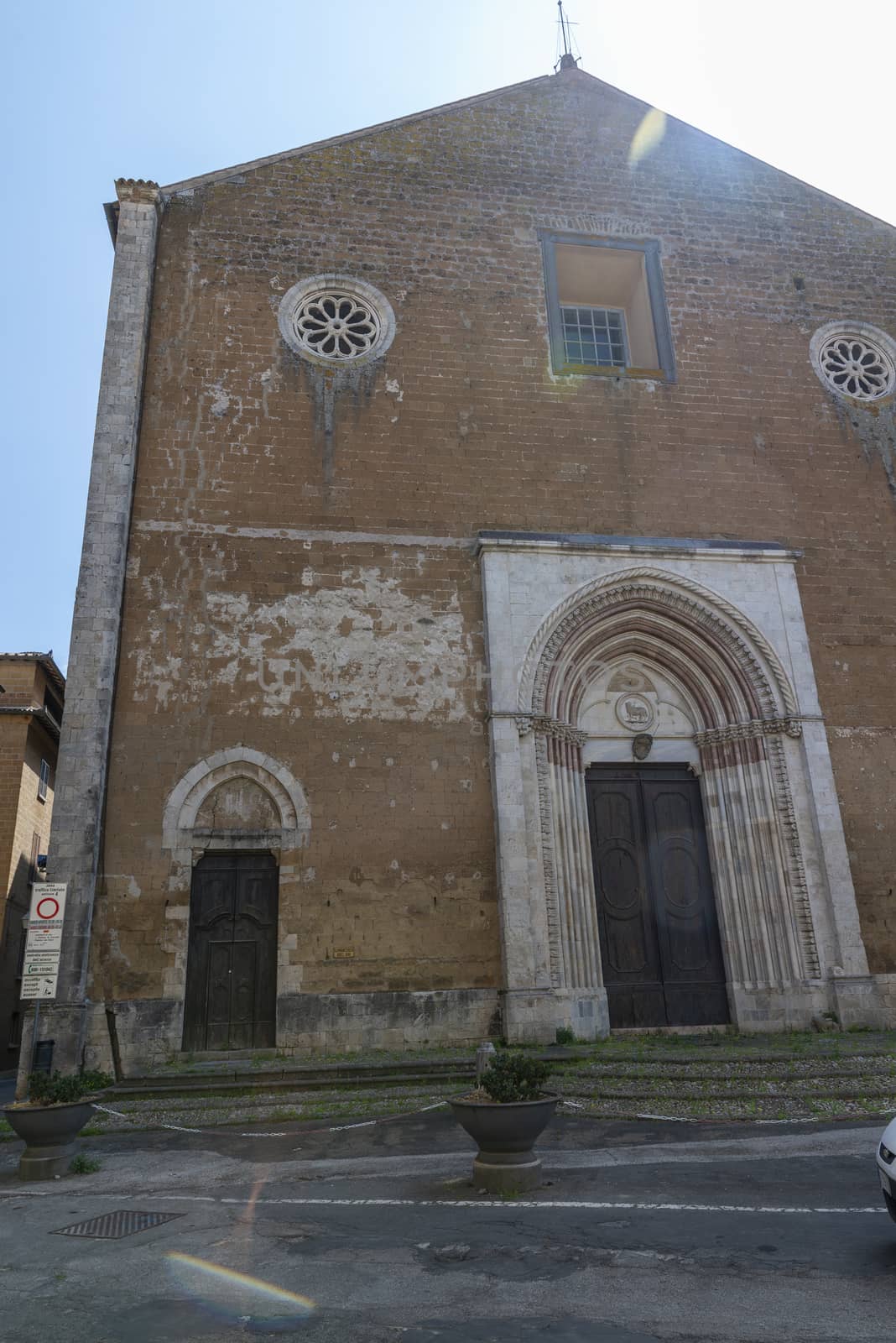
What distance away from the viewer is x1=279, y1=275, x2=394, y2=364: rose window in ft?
44.7

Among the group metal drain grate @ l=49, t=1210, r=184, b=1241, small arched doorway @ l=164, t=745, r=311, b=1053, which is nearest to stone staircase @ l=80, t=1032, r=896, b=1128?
small arched doorway @ l=164, t=745, r=311, b=1053

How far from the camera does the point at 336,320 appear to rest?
13820 mm

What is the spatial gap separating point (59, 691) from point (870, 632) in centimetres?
1872

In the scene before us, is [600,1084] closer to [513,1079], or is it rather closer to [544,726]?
[513,1079]

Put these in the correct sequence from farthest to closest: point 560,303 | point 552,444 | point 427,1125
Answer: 1. point 560,303
2. point 552,444
3. point 427,1125

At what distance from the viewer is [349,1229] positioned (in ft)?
17.0

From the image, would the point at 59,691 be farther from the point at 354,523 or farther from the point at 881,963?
the point at 881,963

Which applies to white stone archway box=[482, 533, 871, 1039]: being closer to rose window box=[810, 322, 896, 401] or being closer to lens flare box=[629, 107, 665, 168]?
rose window box=[810, 322, 896, 401]

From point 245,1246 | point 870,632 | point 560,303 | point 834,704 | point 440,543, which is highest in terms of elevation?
point 560,303

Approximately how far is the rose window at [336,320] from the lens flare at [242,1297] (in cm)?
1159

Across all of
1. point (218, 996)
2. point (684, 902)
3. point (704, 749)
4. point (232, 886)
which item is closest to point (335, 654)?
point (232, 886)

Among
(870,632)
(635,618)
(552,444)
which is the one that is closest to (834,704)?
(870,632)

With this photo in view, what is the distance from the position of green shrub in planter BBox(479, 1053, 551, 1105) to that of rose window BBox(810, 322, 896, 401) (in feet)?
41.1

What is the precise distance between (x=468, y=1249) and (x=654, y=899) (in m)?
8.18
